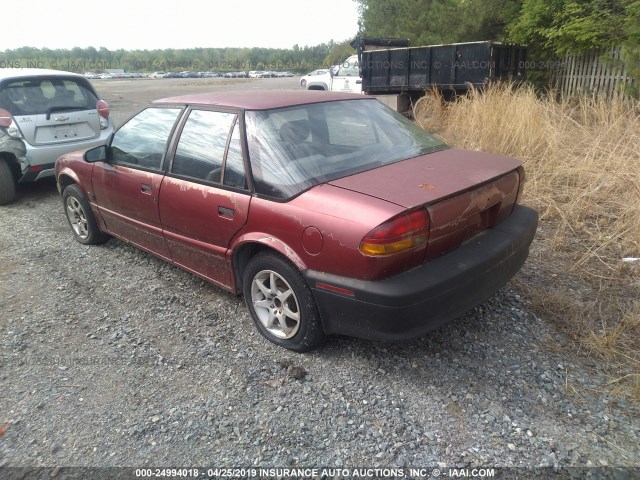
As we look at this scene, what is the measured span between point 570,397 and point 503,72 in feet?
31.3

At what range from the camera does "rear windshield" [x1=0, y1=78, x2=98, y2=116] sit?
6.25 meters

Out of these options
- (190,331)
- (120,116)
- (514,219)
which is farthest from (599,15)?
(120,116)

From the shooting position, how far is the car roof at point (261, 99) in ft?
11.0

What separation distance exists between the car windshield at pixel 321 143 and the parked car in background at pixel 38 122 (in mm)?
4452

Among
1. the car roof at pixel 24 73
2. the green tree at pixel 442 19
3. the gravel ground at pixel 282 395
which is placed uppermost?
the green tree at pixel 442 19

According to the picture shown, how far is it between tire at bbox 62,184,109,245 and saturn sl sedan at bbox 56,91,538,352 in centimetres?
89

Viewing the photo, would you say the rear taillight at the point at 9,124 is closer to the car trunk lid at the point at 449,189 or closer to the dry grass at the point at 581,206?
the car trunk lid at the point at 449,189

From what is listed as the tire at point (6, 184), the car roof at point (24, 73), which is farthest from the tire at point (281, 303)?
the car roof at point (24, 73)

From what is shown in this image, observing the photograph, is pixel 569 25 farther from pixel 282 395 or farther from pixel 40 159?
pixel 282 395

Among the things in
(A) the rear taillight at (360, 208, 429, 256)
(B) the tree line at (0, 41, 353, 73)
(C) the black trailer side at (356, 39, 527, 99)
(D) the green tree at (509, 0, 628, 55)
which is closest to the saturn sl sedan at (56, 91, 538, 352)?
(A) the rear taillight at (360, 208, 429, 256)

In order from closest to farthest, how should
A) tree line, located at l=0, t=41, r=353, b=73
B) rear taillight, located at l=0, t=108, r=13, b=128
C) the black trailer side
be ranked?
rear taillight, located at l=0, t=108, r=13, b=128
the black trailer side
tree line, located at l=0, t=41, r=353, b=73

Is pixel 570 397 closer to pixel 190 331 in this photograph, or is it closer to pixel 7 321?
pixel 190 331

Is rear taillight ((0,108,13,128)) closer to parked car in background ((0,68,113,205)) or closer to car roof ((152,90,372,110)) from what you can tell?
→ parked car in background ((0,68,113,205))

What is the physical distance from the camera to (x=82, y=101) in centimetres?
692
